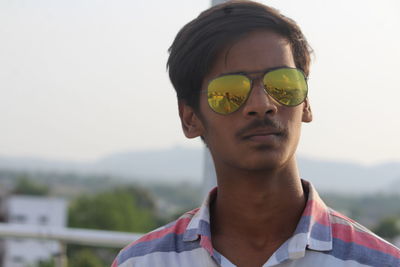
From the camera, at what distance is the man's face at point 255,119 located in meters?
1.88

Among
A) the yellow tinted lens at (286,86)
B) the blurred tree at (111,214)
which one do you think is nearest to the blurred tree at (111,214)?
the blurred tree at (111,214)

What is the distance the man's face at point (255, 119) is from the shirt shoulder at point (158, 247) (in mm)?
193

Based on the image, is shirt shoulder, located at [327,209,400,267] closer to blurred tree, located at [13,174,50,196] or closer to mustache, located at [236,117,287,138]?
mustache, located at [236,117,287,138]

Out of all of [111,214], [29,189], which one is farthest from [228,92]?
[29,189]

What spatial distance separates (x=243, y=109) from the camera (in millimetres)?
1924

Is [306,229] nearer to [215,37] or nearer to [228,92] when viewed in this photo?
[228,92]

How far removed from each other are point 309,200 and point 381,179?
5950 inches

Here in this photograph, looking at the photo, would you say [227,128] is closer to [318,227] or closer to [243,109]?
[243,109]

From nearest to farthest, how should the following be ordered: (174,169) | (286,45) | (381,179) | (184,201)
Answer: (286,45)
(184,201)
(381,179)
(174,169)

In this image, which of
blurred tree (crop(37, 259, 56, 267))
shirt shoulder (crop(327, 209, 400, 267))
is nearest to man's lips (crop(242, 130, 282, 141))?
shirt shoulder (crop(327, 209, 400, 267))

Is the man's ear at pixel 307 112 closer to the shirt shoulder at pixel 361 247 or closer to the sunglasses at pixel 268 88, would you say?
the sunglasses at pixel 268 88

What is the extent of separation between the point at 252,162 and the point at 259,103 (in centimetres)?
14

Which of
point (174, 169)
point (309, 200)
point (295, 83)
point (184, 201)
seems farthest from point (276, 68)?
point (174, 169)

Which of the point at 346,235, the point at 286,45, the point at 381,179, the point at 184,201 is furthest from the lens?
the point at 381,179
